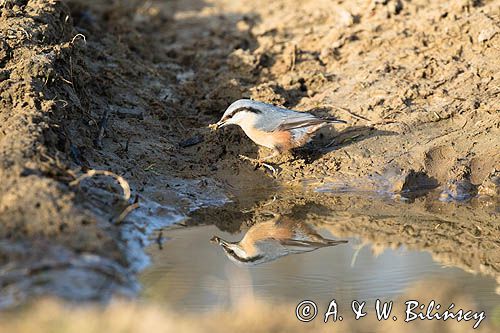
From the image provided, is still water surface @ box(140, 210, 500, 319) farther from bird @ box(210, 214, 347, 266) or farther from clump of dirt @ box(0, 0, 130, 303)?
clump of dirt @ box(0, 0, 130, 303)

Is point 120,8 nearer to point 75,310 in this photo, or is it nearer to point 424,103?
point 424,103

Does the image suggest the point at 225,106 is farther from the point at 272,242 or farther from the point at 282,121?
the point at 272,242

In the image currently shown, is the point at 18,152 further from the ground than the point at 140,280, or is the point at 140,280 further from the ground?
the point at 18,152

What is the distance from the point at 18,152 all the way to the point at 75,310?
1817 millimetres

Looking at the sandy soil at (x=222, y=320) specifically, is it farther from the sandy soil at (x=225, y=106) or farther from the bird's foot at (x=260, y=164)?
the bird's foot at (x=260, y=164)

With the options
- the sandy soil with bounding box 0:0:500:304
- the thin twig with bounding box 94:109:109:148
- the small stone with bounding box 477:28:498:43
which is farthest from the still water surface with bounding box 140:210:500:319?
the small stone with bounding box 477:28:498:43

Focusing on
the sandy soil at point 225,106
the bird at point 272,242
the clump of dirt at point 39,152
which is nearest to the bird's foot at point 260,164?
the sandy soil at point 225,106

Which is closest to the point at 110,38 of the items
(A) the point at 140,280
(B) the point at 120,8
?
(B) the point at 120,8

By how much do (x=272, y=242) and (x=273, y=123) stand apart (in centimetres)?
169

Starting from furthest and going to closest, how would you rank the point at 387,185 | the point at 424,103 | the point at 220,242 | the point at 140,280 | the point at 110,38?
the point at 110,38, the point at 424,103, the point at 387,185, the point at 220,242, the point at 140,280

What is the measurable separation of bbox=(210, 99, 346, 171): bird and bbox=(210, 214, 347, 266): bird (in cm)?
112

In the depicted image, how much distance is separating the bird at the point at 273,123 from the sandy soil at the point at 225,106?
1.00 ft

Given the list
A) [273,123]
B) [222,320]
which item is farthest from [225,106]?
[222,320]

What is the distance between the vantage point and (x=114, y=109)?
9.03 metres
